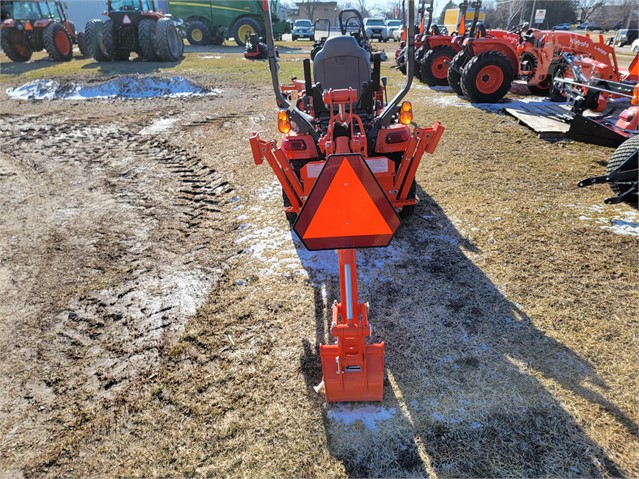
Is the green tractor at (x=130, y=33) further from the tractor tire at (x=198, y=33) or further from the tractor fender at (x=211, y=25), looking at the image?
the tractor fender at (x=211, y=25)

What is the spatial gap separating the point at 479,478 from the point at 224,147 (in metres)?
6.18

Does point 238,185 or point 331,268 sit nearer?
point 331,268

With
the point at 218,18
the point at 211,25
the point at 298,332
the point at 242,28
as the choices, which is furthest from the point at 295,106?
the point at 211,25

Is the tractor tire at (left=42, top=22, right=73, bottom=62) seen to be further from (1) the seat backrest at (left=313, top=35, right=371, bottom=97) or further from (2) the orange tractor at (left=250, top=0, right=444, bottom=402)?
(1) the seat backrest at (left=313, top=35, right=371, bottom=97)

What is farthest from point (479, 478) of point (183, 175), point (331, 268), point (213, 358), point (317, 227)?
point (183, 175)

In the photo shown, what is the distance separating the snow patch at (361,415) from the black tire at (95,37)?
1711 centimetres

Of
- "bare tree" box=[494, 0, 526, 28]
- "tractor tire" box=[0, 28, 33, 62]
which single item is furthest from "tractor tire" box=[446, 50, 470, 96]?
"bare tree" box=[494, 0, 526, 28]

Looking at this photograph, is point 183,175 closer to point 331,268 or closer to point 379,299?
point 331,268

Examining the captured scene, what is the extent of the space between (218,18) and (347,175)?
84.5 feet

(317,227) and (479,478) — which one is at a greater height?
(317,227)

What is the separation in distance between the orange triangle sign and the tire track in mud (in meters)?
1.72

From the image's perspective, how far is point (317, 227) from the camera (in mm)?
1728

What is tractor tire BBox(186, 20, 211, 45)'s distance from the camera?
76.7ft

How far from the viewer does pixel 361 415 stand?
2.26m
